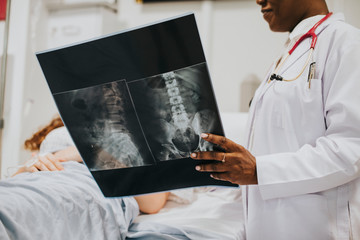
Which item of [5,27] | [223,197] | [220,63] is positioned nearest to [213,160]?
[223,197]

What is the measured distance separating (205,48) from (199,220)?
5.44ft

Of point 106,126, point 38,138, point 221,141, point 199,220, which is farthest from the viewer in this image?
point 38,138

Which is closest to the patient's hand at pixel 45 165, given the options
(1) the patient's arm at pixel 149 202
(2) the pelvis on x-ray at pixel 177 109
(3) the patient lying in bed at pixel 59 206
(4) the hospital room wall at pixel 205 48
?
(3) the patient lying in bed at pixel 59 206

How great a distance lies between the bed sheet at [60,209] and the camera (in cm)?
89

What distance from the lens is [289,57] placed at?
1090 mm

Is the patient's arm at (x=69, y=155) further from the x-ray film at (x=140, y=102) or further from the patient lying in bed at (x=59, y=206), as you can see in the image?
the x-ray film at (x=140, y=102)

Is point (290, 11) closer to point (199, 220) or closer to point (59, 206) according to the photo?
point (199, 220)

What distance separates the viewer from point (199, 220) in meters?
1.26

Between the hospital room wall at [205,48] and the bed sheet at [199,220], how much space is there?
1.23m

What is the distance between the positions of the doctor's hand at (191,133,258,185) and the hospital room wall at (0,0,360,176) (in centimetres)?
180

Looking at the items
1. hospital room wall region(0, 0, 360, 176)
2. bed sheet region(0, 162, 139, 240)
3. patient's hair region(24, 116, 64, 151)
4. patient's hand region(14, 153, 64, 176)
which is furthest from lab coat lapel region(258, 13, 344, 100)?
hospital room wall region(0, 0, 360, 176)

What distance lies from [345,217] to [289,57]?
0.49 m

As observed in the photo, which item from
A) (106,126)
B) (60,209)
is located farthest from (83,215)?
(106,126)

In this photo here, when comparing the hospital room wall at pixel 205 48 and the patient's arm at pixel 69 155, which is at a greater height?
the hospital room wall at pixel 205 48
